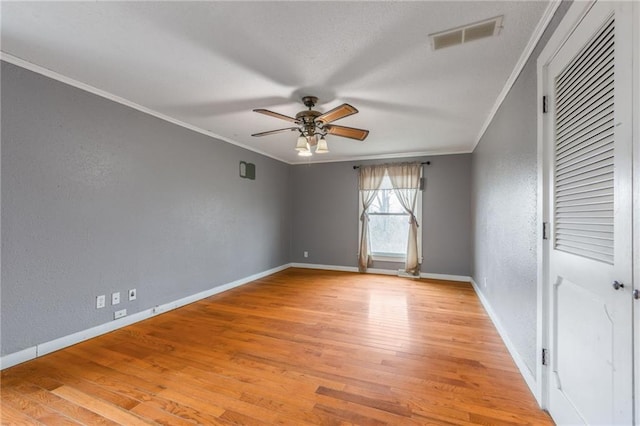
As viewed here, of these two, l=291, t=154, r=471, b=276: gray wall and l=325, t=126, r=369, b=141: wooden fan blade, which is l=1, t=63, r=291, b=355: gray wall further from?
l=291, t=154, r=471, b=276: gray wall

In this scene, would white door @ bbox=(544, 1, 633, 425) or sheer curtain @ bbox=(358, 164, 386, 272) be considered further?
sheer curtain @ bbox=(358, 164, 386, 272)

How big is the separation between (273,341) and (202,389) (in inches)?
31.3

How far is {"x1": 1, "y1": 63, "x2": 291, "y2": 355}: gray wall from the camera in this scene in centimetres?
213

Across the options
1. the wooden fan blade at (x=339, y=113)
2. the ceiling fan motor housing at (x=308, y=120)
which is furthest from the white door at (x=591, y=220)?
the ceiling fan motor housing at (x=308, y=120)

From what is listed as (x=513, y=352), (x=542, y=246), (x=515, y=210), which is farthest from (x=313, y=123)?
(x=513, y=352)

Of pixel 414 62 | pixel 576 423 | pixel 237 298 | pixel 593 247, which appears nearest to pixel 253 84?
pixel 414 62

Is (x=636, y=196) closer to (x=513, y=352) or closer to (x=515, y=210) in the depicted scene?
(x=515, y=210)

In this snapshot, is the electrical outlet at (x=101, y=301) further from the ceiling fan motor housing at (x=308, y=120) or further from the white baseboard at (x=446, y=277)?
the white baseboard at (x=446, y=277)

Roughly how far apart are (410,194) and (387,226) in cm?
77

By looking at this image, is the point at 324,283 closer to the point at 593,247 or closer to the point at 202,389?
the point at 202,389

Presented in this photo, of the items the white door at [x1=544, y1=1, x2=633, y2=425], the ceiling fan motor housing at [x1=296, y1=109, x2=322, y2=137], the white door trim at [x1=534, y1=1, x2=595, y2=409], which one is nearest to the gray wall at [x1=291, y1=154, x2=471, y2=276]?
the ceiling fan motor housing at [x1=296, y1=109, x2=322, y2=137]

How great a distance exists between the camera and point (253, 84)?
245cm

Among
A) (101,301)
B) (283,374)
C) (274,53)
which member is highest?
(274,53)

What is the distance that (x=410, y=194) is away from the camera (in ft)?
17.0
